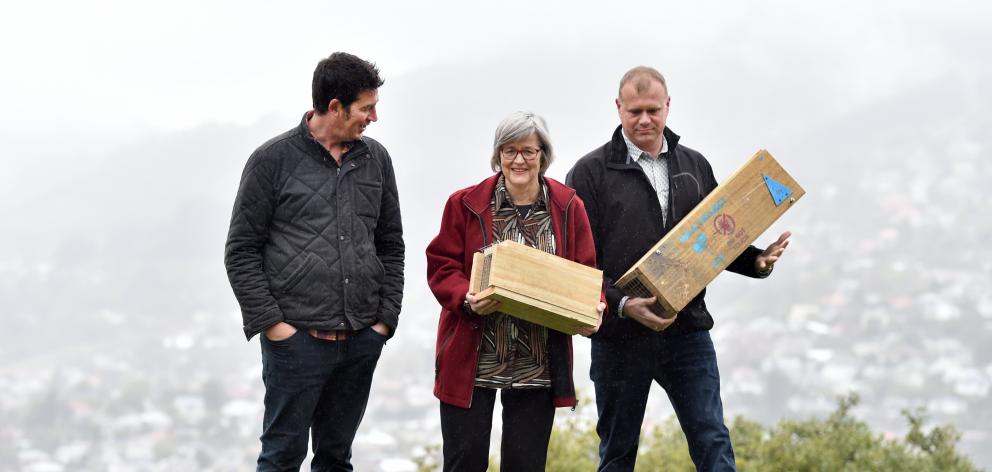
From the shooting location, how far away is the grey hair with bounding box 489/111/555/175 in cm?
406

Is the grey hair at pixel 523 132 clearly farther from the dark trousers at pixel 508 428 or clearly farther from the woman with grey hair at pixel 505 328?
the dark trousers at pixel 508 428

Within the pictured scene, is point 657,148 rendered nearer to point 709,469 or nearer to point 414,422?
point 709,469

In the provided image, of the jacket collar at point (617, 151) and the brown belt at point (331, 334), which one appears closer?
the brown belt at point (331, 334)

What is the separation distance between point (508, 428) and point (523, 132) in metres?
1.20

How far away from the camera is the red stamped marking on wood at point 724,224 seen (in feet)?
14.8

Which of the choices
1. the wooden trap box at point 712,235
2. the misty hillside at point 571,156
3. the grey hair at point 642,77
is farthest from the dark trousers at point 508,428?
the misty hillside at point 571,156

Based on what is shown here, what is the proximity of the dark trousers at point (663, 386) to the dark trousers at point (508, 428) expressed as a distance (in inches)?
22.5

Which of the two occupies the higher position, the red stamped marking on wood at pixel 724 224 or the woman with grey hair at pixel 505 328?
the red stamped marking on wood at pixel 724 224

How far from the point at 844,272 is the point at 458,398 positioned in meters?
52.8

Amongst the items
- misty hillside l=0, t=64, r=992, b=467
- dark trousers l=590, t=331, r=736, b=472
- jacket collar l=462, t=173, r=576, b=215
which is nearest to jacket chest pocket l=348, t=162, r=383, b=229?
jacket collar l=462, t=173, r=576, b=215

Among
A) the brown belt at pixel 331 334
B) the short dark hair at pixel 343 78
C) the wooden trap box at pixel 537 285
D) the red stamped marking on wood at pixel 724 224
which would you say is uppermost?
the short dark hair at pixel 343 78

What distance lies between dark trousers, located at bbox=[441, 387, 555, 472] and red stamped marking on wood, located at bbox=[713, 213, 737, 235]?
1.07 meters

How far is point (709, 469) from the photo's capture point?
4.61 meters

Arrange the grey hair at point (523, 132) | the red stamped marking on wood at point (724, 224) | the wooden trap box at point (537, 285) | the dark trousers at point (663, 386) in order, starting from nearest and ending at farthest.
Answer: the wooden trap box at point (537, 285)
the grey hair at point (523, 132)
the red stamped marking on wood at point (724, 224)
the dark trousers at point (663, 386)
